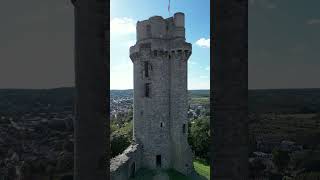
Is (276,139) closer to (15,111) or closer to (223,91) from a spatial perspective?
(15,111)

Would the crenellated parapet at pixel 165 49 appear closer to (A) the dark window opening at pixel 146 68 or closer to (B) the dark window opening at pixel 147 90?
(A) the dark window opening at pixel 146 68

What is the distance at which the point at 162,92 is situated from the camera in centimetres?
2981

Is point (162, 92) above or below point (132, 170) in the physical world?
above

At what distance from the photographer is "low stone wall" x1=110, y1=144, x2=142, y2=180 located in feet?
71.9

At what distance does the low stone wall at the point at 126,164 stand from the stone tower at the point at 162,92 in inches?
44.9

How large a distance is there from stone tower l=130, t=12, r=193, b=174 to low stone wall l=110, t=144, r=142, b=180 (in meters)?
1.14

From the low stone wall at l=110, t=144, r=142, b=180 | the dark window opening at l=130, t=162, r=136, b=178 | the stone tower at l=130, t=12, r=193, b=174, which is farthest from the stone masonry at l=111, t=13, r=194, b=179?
the dark window opening at l=130, t=162, r=136, b=178

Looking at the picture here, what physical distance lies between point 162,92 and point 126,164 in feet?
27.0

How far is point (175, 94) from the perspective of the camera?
29.9 meters

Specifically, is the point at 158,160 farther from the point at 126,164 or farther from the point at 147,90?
the point at 147,90

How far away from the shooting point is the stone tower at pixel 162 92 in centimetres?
2962

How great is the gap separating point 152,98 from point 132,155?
5.74 meters

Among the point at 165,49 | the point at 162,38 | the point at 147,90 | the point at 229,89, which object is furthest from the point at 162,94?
the point at 229,89

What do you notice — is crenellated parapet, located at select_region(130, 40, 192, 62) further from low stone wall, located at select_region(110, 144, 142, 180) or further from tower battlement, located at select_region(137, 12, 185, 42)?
low stone wall, located at select_region(110, 144, 142, 180)
